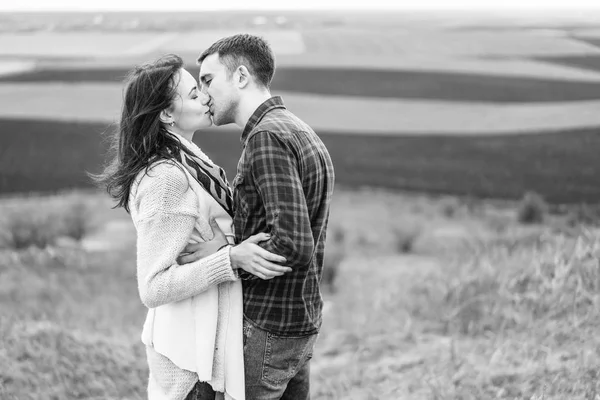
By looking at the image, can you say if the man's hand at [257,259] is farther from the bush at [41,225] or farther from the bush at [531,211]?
the bush at [531,211]

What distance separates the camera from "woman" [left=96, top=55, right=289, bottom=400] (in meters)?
2.24

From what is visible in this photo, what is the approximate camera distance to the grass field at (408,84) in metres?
26.5

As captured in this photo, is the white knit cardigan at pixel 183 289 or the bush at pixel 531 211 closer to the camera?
the white knit cardigan at pixel 183 289

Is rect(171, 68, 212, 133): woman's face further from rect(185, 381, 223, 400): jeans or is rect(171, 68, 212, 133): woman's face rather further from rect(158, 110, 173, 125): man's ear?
rect(185, 381, 223, 400): jeans

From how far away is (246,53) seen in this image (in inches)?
92.0

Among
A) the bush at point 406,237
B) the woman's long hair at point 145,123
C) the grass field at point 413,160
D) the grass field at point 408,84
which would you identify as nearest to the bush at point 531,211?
the grass field at point 413,160

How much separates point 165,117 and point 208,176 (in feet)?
0.84

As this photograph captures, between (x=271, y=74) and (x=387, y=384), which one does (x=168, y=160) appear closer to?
(x=271, y=74)

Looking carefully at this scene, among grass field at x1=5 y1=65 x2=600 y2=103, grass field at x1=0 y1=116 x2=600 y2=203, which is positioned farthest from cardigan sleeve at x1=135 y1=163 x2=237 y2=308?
grass field at x1=5 y1=65 x2=600 y2=103

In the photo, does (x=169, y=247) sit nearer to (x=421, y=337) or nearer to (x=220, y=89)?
(x=220, y=89)

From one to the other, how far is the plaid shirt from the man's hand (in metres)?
0.02

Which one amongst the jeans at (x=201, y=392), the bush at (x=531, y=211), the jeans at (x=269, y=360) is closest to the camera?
the jeans at (x=269, y=360)

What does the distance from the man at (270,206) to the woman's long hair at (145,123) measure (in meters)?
0.13

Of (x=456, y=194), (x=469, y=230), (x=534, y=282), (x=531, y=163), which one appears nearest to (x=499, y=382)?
(x=534, y=282)
